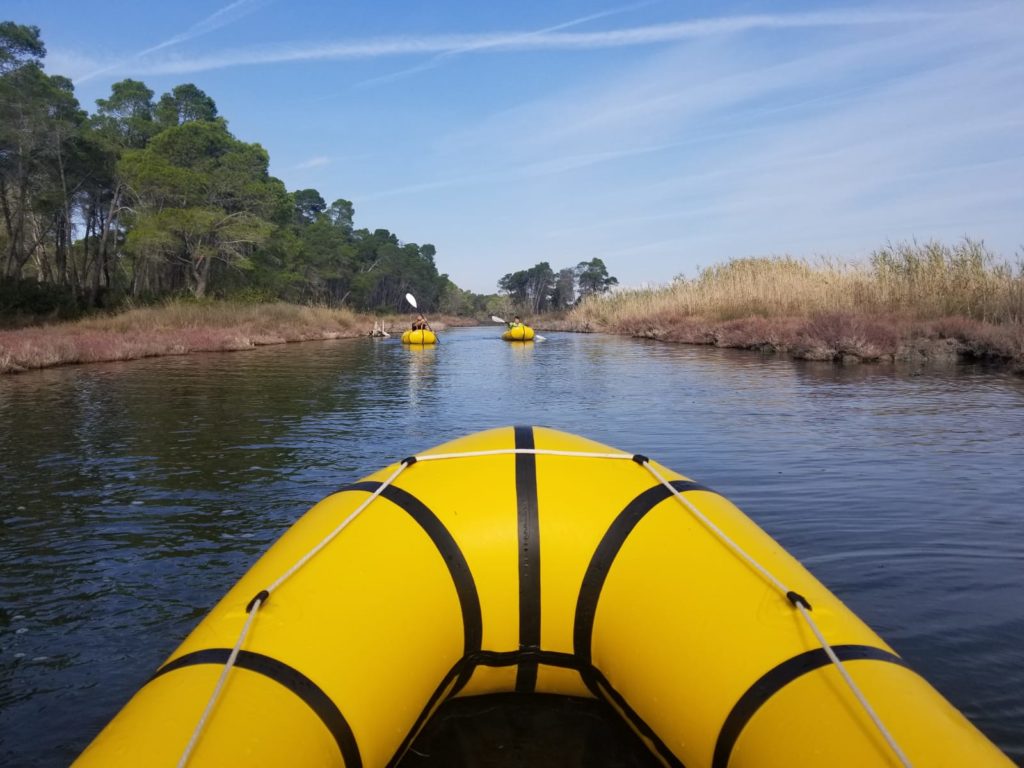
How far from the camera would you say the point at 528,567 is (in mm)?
2504

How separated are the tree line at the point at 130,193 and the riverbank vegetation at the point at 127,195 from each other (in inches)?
2.6

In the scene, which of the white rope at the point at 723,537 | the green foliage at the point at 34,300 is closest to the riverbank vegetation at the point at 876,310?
the white rope at the point at 723,537

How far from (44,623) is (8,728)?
3.31 ft

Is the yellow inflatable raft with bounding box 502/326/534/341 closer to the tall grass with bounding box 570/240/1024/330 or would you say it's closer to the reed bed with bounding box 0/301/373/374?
the tall grass with bounding box 570/240/1024/330

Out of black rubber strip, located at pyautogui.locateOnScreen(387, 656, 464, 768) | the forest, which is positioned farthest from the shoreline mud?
the forest

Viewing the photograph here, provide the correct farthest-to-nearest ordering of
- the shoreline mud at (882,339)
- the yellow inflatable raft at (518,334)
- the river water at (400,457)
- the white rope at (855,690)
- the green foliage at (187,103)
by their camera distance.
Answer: the green foliage at (187,103) < the yellow inflatable raft at (518,334) < the shoreline mud at (882,339) < the river water at (400,457) < the white rope at (855,690)

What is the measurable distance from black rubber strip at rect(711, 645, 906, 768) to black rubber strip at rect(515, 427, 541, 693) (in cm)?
82

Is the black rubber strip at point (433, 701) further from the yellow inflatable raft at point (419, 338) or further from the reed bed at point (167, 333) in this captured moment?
the yellow inflatable raft at point (419, 338)

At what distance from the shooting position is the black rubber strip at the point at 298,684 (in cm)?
187

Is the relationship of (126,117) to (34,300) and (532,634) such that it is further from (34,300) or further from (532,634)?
(532,634)

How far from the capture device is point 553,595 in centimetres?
251

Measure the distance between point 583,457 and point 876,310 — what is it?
20.5 meters

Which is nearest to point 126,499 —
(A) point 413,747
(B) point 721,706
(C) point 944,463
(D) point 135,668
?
(D) point 135,668

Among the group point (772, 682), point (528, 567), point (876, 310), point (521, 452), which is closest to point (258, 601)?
point (528, 567)
